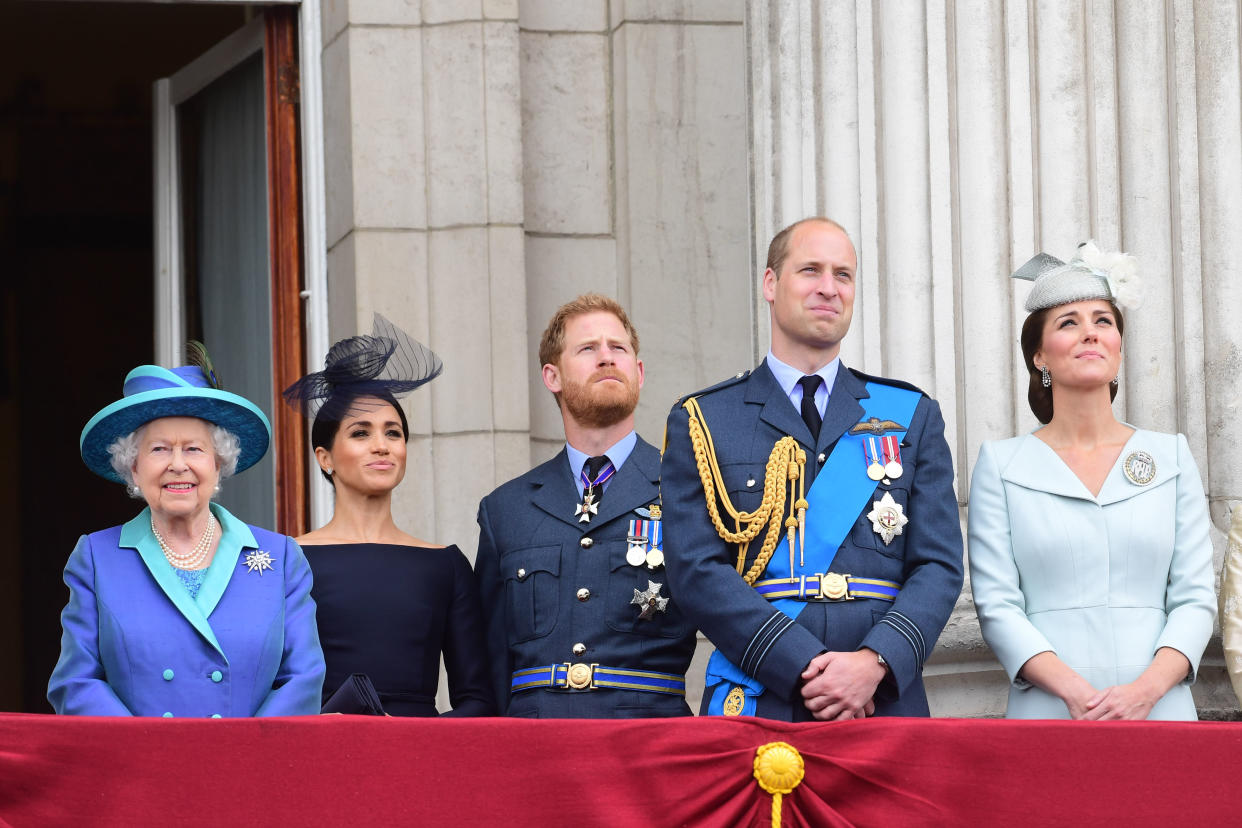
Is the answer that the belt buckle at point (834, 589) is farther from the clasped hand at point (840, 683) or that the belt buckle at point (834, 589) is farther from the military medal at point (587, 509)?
the military medal at point (587, 509)

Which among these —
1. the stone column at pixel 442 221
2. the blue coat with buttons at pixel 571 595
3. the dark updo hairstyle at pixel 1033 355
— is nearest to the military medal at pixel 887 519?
the blue coat with buttons at pixel 571 595

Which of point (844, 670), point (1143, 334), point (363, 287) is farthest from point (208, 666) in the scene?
point (1143, 334)

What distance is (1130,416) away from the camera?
5.61 m

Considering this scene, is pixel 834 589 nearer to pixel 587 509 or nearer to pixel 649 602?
pixel 649 602

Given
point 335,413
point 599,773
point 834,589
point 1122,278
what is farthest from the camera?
point 335,413

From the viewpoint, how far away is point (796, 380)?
452 centimetres

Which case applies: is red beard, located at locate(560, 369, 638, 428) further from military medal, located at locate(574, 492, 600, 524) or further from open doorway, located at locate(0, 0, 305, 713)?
open doorway, located at locate(0, 0, 305, 713)

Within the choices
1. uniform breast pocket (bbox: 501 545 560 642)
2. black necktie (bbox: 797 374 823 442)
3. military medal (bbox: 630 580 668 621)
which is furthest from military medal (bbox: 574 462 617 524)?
black necktie (bbox: 797 374 823 442)

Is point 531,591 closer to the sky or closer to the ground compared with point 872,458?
closer to the ground

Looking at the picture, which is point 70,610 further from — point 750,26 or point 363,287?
point 750,26

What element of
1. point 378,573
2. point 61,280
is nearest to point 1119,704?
point 378,573

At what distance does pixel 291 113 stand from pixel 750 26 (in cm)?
169

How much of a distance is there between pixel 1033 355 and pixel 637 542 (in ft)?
3.48

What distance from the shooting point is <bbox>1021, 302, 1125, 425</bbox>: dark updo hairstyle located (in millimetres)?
4742
